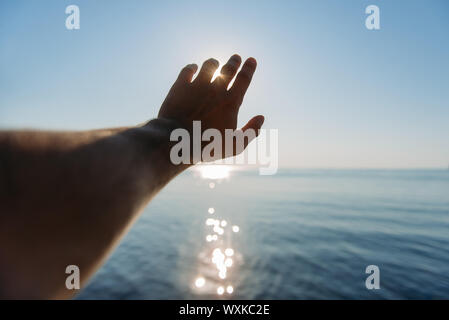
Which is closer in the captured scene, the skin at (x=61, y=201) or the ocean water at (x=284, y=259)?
the skin at (x=61, y=201)

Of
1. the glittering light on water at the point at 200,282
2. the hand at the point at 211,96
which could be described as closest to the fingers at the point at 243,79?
the hand at the point at 211,96

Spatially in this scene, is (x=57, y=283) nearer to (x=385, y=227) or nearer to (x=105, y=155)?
(x=105, y=155)

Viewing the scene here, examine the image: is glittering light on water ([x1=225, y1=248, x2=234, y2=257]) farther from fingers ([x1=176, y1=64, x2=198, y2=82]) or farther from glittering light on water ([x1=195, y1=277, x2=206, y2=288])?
fingers ([x1=176, y1=64, x2=198, y2=82])

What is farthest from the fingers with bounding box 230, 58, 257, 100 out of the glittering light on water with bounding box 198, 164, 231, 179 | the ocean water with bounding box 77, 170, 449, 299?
the glittering light on water with bounding box 198, 164, 231, 179

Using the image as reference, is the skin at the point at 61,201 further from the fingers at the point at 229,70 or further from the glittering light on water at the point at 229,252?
the glittering light on water at the point at 229,252
